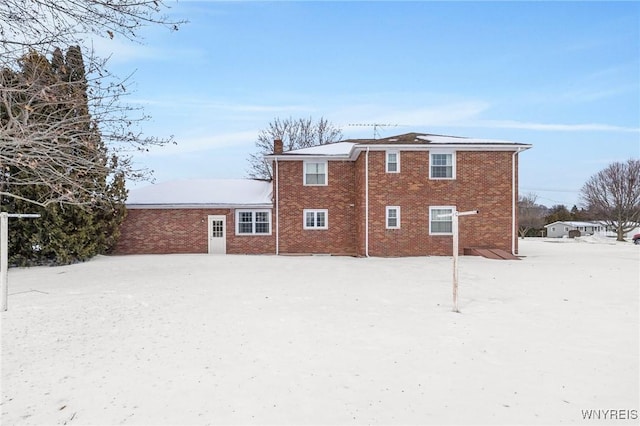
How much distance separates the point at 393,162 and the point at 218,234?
9.39 meters

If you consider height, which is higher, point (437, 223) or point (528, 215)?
point (528, 215)

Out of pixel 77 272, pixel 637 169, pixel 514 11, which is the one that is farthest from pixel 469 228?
pixel 637 169

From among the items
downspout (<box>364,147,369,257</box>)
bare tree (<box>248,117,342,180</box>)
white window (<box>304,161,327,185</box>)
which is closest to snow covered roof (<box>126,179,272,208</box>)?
white window (<box>304,161,327,185</box>)

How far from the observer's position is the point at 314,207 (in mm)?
19906

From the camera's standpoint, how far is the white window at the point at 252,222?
1998cm

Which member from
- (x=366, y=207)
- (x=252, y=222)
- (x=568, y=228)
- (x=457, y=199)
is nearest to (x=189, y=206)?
(x=252, y=222)

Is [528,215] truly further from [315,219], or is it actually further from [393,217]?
[315,219]

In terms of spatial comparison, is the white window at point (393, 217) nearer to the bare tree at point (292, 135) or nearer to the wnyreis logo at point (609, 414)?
the wnyreis logo at point (609, 414)

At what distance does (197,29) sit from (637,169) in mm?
49931

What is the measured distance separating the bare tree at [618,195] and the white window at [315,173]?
37315 millimetres

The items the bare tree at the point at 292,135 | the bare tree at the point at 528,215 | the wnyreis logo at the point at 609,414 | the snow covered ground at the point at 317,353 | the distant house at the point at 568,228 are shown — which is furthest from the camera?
the bare tree at the point at 528,215

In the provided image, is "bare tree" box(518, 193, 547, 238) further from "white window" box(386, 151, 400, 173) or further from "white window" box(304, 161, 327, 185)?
"white window" box(304, 161, 327, 185)

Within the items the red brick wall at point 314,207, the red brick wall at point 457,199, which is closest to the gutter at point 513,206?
the red brick wall at point 457,199

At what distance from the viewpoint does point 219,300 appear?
324 inches
